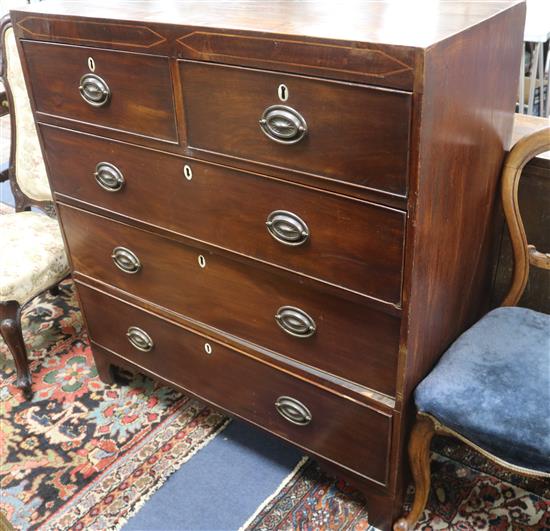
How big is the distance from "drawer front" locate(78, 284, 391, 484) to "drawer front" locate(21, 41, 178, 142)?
50cm

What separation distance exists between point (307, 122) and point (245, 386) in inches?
27.9

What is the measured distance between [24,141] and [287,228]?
1.20 m

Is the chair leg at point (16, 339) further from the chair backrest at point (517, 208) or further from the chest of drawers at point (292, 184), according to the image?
the chair backrest at point (517, 208)

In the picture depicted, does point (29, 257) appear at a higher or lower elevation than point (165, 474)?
higher

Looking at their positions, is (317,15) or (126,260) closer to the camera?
(317,15)

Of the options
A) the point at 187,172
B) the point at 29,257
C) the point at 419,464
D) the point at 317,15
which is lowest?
the point at 419,464

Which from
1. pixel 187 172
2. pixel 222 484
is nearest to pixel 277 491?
pixel 222 484

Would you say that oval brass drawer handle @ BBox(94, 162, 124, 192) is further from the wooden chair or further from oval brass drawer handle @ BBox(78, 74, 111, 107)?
the wooden chair

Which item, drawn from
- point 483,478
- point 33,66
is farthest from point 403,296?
point 33,66

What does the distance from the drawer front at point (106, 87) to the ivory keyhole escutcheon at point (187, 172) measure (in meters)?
0.06

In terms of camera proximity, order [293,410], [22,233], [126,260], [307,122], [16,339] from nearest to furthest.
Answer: [307,122] < [293,410] < [126,260] < [16,339] < [22,233]

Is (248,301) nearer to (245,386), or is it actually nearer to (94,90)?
(245,386)

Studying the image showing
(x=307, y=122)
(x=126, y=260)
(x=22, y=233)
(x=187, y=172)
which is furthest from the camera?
(x=22, y=233)

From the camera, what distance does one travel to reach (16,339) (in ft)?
6.07
